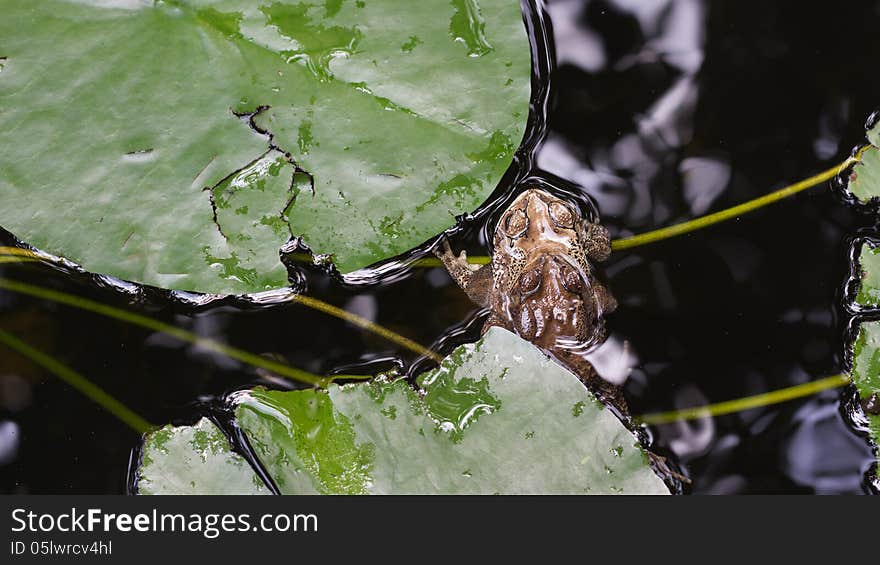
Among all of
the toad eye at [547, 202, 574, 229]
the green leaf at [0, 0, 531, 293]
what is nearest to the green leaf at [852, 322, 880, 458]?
the toad eye at [547, 202, 574, 229]

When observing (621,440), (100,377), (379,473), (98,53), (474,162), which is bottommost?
(100,377)

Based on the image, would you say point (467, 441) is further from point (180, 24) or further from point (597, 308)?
point (180, 24)

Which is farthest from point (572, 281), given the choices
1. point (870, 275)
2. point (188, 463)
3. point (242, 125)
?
point (188, 463)

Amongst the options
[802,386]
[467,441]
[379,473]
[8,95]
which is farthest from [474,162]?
[802,386]

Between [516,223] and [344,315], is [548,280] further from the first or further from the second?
[344,315]

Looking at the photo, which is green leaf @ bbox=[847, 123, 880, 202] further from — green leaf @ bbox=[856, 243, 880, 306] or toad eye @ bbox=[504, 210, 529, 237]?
toad eye @ bbox=[504, 210, 529, 237]

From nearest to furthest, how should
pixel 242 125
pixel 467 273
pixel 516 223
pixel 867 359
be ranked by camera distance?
pixel 242 125
pixel 867 359
pixel 467 273
pixel 516 223

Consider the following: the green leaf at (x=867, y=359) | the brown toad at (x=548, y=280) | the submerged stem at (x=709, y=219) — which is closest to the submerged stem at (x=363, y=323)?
the brown toad at (x=548, y=280)
